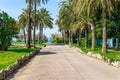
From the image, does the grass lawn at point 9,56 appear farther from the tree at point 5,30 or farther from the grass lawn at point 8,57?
the tree at point 5,30

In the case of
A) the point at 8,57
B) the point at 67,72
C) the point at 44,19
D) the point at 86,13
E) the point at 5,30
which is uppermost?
Result: the point at 44,19

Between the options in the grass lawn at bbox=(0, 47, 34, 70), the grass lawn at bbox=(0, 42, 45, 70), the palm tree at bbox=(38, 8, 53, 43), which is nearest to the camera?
the grass lawn at bbox=(0, 47, 34, 70)

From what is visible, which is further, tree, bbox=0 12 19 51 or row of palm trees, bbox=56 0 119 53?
tree, bbox=0 12 19 51

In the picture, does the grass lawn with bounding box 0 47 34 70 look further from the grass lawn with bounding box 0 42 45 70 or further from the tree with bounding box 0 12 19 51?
the tree with bounding box 0 12 19 51

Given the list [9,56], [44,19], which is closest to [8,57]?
[9,56]

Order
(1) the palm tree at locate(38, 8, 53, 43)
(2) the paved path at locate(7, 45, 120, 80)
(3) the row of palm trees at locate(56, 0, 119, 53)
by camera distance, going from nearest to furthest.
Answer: (2) the paved path at locate(7, 45, 120, 80) → (3) the row of palm trees at locate(56, 0, 119, 53) → (1) the palm tree at locate(38, 8, 53, 43)

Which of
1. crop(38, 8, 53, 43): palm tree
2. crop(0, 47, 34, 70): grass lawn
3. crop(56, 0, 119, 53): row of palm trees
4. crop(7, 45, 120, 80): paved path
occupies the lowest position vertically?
crop(7, 45, 120, 80): paved path

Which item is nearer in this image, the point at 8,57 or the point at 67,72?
the point at 67,72

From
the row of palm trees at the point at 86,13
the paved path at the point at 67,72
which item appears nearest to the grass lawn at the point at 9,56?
the paved path at the point at 67,72

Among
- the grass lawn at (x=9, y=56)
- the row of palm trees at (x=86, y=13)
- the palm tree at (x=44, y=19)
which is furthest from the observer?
the palm tree at (x=44, y=19)

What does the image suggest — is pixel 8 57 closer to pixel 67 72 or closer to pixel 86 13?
pixel 67 72

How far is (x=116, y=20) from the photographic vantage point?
58844mm

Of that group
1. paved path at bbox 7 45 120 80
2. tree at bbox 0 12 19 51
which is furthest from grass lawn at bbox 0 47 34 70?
tree at bbox 0 12 19 51

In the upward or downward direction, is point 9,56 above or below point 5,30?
below
